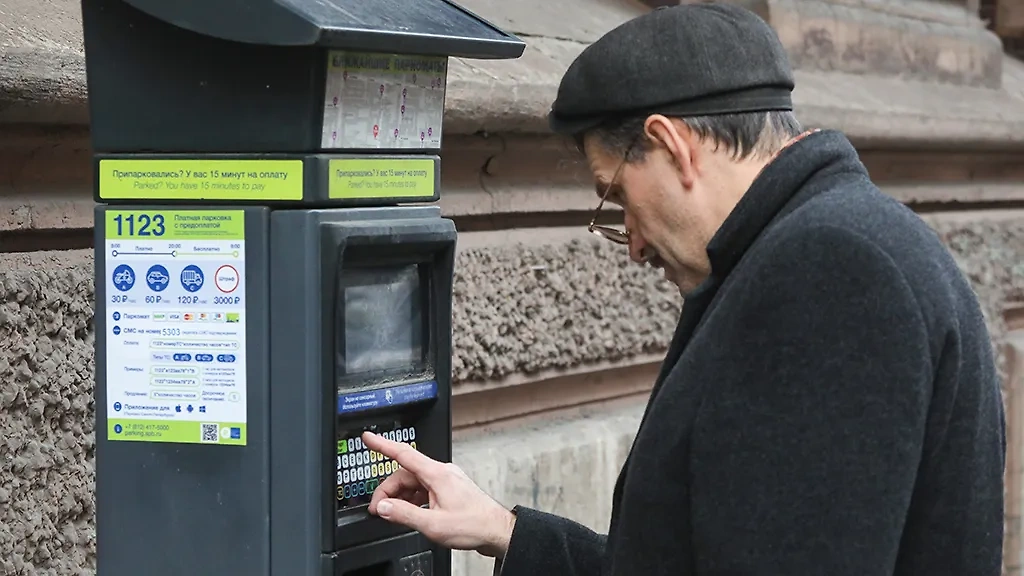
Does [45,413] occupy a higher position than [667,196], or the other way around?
[667,196]


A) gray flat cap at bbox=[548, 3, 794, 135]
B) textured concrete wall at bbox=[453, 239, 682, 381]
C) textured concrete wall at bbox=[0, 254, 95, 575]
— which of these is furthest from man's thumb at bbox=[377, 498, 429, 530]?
textured concrete wall at bbox=[453, 239, 682, 381]

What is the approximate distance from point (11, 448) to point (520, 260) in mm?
1405

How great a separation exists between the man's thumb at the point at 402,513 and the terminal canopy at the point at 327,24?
0.57 m

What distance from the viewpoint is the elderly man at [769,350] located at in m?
1.63

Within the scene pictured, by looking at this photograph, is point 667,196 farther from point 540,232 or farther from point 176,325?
point 540,232

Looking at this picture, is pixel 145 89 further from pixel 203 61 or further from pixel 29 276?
pixel 29 276

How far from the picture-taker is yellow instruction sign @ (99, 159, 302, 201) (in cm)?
193

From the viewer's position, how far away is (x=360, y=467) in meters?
2.07

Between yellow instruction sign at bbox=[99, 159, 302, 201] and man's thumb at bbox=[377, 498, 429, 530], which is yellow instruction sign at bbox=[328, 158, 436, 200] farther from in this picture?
man's thumb at bbox=[377, 498, 429, 530]

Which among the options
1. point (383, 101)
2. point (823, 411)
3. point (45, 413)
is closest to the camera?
point (823, 411)

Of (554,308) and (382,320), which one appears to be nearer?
(382,320)

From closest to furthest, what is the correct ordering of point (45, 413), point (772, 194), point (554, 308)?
1. point (772, 194)
2. point (45, 413)
3. point (554, 308)

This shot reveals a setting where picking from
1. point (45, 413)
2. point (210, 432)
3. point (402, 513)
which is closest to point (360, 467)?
point (402, 513)

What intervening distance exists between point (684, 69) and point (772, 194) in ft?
0.61
